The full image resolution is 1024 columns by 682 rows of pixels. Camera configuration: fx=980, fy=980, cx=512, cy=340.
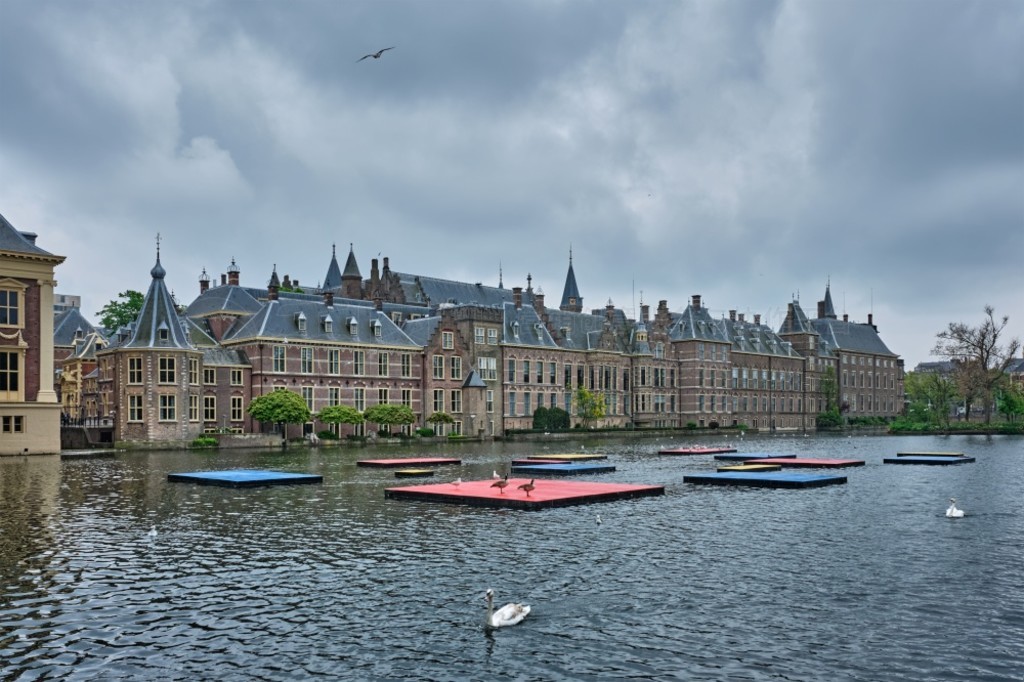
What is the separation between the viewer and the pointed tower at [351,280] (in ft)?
376

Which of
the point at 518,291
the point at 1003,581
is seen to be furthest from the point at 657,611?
the point at 518,291

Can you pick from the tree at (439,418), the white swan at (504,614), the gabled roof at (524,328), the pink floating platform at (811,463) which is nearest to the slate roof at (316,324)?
the tree at (439,418)

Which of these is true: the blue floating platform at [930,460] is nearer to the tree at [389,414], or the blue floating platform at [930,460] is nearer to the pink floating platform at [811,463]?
the pink floating platform at [811,463]

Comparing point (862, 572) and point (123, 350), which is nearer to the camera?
point (862, 572)

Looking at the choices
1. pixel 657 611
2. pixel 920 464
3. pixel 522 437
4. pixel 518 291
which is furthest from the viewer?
pixel 518 291

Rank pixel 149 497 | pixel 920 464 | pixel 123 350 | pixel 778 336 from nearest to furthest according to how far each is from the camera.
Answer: pixel 149 497 → pixel 920 464 → pixel 123 350 → pixel 778 336

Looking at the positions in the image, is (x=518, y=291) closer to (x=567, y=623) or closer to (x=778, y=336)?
(x=778, y=336)

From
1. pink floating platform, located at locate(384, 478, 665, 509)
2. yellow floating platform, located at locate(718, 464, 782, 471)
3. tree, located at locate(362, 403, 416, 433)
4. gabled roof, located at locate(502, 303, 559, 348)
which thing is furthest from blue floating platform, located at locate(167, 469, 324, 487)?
gabled roof, located at locate(502, 303, 559, 348)

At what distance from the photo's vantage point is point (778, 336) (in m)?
145

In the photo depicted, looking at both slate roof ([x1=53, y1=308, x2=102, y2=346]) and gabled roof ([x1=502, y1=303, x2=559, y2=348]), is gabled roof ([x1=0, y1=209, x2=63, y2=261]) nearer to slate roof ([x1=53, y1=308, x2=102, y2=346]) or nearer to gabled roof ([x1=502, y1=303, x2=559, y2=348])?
slate roof ([x1=53, y1=308, x2=102, y2=346])

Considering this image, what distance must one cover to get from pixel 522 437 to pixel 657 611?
257 feet

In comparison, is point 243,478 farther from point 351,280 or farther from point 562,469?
point 351,280

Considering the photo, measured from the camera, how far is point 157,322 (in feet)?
247

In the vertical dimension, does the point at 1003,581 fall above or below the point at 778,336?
below
